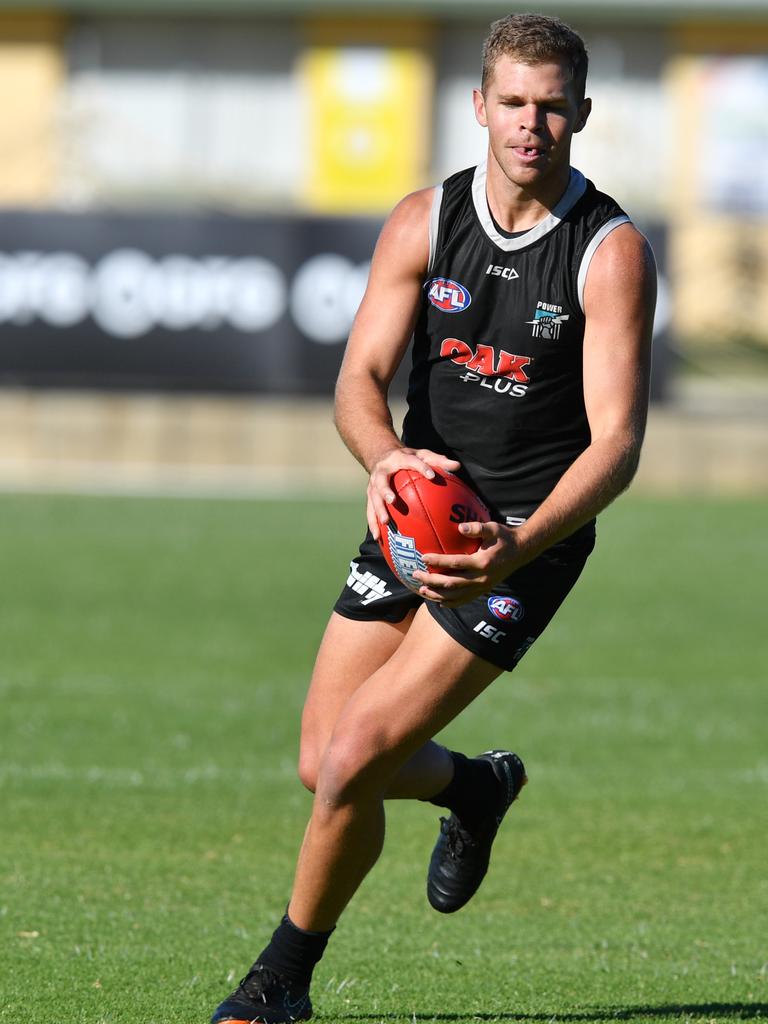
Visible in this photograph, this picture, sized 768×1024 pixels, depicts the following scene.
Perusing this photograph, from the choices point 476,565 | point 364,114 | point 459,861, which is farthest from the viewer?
point 364,114

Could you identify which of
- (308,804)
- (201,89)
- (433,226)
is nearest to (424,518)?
(433,226)

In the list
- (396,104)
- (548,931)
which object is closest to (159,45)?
(396,104)

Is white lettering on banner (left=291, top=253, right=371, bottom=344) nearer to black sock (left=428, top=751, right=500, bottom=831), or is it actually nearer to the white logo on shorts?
black sock (left=428, top=751, right=500, bottom=831)

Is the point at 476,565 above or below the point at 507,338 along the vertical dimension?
below

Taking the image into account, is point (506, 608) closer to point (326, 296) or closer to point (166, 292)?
point (326, 296)

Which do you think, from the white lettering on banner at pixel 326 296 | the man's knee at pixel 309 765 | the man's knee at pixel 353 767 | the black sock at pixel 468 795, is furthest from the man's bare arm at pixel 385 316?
the white lettering on banner at pixel 326 296

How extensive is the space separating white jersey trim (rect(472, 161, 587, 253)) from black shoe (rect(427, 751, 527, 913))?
1.82 meters

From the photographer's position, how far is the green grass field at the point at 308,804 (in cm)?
569

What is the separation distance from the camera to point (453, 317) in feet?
16.8

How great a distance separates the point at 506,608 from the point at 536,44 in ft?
5.09

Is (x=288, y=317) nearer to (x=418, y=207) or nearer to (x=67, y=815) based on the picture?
(x=67, y=815)

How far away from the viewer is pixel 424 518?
4.66m

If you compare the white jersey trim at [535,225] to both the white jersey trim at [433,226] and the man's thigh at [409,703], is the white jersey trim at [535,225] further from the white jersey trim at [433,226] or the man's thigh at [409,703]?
the man's thigh at [409,703]

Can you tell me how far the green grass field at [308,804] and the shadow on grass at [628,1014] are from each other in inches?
0.5
